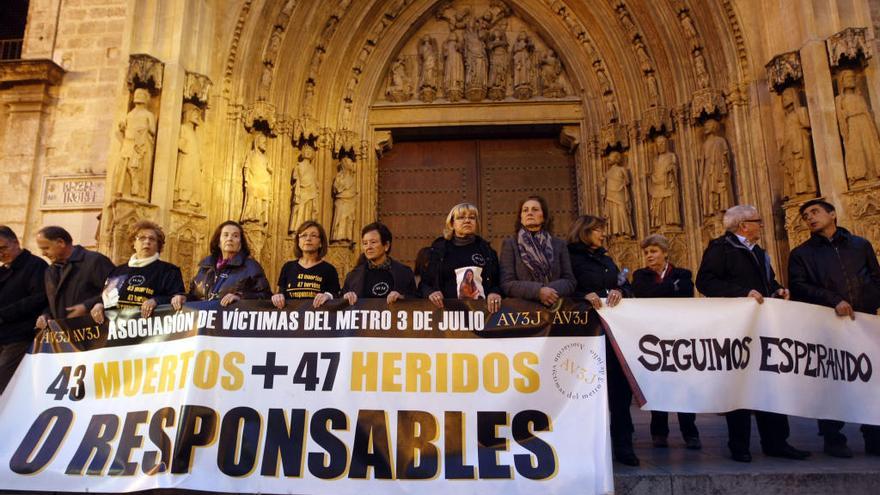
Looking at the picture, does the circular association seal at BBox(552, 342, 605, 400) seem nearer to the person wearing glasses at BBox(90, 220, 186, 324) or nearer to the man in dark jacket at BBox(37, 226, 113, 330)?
the person wearing glasses at BBox(90, 220, 186, 324)

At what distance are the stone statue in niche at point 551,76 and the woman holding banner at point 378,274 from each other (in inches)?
285

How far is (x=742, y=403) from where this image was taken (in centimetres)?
377

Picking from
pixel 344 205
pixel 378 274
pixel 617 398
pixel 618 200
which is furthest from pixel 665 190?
pixel 378 274

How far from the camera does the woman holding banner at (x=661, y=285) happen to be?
4391 millimetres

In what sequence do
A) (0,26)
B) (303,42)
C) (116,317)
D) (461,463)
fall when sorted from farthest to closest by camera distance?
(0,26) < (303,42) < (116,317) < (461,463)

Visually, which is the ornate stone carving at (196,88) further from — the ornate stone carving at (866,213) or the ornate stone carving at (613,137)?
the ornate stone carving at (866,213)

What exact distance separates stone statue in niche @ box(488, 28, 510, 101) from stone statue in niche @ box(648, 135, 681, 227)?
3068 mm

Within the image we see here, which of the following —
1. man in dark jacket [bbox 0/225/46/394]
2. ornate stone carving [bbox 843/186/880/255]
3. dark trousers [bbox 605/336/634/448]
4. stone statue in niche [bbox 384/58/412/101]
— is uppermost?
stone statue in niche [bbox 384/58/412/101]

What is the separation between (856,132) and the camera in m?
6.90

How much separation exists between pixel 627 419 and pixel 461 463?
130 centimetres

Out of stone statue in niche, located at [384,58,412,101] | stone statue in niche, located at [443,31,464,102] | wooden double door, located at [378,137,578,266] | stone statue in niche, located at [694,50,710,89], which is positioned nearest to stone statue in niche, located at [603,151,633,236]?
wooden double door, located at [378,137,578,266]

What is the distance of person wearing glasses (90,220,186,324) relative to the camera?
429 centimetres

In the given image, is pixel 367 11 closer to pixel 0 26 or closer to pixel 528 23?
pixel 528 23

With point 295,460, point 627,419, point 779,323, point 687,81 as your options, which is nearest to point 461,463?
point 295,460
